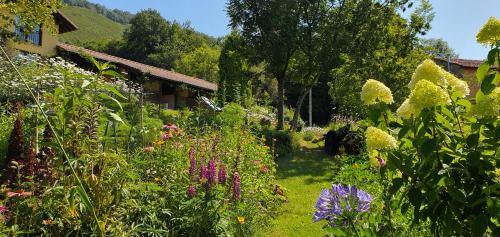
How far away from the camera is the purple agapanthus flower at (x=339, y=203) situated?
199 centimetres

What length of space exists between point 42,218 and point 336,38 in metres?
14.2

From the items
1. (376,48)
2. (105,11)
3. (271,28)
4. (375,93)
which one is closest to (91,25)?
(105,11)

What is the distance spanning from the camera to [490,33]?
1622mm

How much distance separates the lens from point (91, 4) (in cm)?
13762

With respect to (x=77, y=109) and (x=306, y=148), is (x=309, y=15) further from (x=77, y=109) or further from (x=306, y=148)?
(x=77, y=109)

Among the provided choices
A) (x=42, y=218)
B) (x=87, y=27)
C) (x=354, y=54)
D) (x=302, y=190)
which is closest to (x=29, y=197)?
(x=42, y=218)

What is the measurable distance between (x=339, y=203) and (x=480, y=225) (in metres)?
0.63

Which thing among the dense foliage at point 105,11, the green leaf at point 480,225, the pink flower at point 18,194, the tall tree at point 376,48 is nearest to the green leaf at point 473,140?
the green leaf at point 480,225

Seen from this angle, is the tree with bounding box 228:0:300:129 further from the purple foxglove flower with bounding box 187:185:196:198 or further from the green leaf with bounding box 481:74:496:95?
the green leaf with bounding box 481:74:496:95

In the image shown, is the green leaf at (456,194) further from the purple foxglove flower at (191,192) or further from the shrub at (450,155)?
the purple foxglove flower at (191,192)

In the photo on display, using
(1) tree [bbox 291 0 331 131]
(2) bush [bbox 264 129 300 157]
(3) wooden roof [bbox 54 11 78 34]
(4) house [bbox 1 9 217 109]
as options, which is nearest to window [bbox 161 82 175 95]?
(4) house [bbox 1 9 217 109]

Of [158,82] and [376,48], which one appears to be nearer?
[376,48]

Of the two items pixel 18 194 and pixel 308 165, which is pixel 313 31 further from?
pixel 18 194

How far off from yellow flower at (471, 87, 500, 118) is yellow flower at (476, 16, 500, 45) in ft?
0.66
